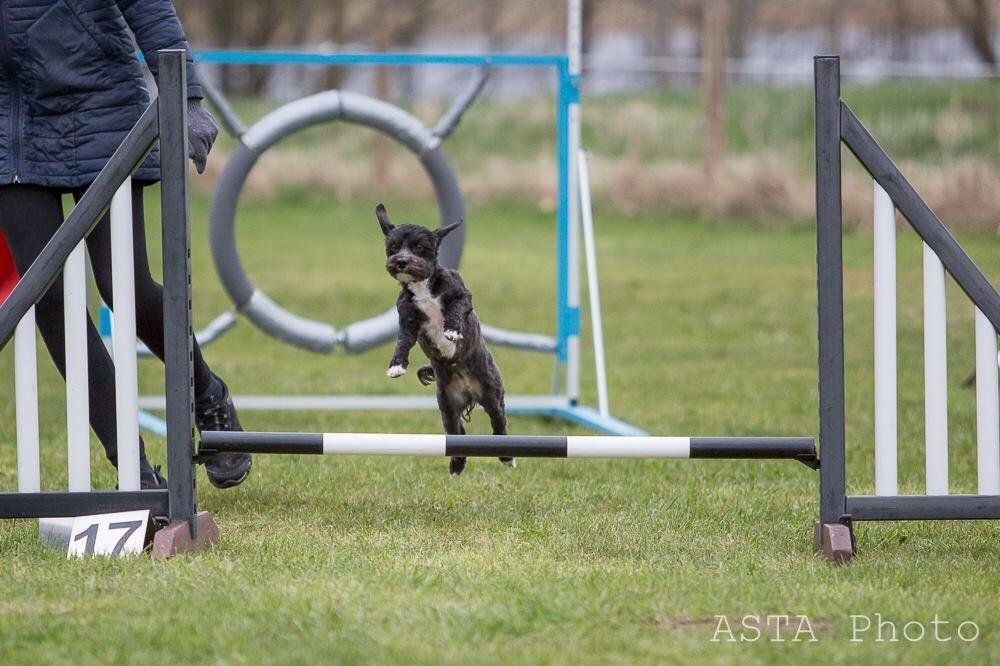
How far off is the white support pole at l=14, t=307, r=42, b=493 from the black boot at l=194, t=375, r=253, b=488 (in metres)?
0.55

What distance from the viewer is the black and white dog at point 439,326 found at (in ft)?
10.5

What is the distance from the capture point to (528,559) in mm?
3094

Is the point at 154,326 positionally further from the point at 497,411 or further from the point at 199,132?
the point at 497,411

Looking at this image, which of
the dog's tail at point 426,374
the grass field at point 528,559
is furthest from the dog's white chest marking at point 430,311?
the grass field at point 528,559

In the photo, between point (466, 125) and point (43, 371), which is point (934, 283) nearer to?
point (43, 371)

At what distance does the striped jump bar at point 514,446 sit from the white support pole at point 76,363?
0.97 ft

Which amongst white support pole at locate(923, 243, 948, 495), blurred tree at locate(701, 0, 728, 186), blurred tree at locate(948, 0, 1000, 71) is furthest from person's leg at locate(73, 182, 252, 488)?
blurred tree at locate(948, 0, 1000, 71)

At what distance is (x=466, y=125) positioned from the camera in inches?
668

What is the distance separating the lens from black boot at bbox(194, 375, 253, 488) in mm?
3703

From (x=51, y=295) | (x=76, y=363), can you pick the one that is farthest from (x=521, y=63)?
(x=76, y=363)

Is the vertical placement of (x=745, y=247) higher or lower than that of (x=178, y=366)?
higher

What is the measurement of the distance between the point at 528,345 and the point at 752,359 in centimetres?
231

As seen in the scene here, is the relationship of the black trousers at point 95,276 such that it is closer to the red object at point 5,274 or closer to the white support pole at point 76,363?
the white support pole at point 76,363

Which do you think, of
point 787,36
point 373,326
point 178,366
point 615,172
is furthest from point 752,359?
point 787,36
